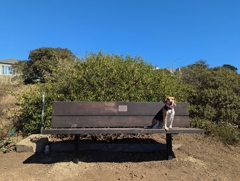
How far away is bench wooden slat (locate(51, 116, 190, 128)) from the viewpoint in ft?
12.3

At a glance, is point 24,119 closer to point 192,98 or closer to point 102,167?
point 102,167

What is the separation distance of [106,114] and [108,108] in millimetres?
118

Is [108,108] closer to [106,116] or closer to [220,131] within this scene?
[106,116]

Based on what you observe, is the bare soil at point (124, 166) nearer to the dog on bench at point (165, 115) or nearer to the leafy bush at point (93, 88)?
the dog on bench at point (165, 115)

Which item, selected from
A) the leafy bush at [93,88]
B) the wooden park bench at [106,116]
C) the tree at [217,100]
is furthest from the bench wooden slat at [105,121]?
the tree at [217,100]

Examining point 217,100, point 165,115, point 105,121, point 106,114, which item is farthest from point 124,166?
point 217,100

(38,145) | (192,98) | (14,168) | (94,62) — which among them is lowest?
(14,168)

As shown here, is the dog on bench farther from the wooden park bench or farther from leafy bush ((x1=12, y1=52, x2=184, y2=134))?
leafy bush ((x1=12, y1=52, x2=184, y2=134))

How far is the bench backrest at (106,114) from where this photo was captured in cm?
378

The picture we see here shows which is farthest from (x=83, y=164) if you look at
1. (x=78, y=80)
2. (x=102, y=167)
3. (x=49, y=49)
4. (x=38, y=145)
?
(x=49, y=49)

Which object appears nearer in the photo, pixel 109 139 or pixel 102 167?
pixel 102 167

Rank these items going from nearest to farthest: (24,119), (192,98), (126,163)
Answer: (126,163)
(24,119)
(192,98)

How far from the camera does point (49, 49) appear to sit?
82.1ft

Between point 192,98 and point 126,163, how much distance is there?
14.2 feet
